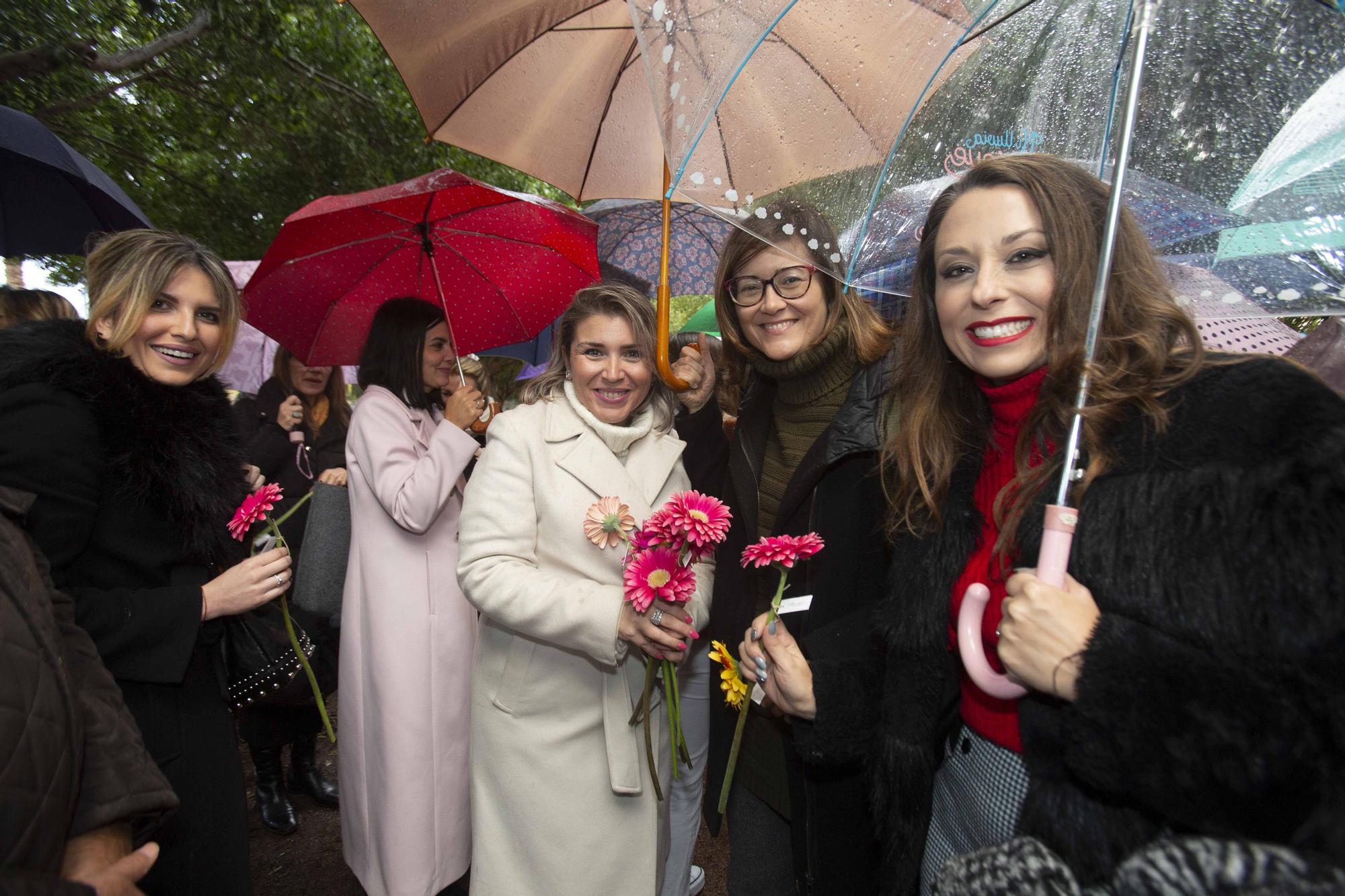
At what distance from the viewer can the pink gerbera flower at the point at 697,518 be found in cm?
175

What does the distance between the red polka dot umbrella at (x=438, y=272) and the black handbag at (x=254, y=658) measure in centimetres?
159

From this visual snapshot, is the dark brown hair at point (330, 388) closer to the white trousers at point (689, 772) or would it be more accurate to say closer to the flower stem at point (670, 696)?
the white trousers at point (689, 772)

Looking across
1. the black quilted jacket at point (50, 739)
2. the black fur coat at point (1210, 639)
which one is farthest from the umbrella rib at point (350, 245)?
the black fur coat at point (1210, 639)

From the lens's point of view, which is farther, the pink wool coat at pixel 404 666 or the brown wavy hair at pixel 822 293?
the pink wool coat at pixel 404 666

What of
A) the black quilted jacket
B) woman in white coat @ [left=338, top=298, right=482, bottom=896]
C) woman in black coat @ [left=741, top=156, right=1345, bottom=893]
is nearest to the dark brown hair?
woman in white coat @ [left=338, top=298, right=482, bottom=896]

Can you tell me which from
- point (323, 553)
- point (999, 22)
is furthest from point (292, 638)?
point (999, 22)

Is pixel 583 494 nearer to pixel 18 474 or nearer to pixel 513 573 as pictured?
pixel 513 573

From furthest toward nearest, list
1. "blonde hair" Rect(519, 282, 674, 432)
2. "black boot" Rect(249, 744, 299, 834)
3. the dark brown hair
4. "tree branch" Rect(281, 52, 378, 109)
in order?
1. "tree branch" Rect(281, 52, 378, 109)
2. the dark brown hair
3. "black boot" Rect(249, 744, 299, 834)
4. "blonde hair" Rect(519, 282, 674, 432)

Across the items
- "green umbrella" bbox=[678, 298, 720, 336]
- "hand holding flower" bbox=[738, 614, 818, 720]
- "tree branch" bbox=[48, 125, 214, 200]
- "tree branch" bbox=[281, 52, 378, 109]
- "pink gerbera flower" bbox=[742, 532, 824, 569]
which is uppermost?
"tree branch" bbox=[281, 52, 378, 109]

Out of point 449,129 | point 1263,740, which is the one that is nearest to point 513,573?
point 1263,740

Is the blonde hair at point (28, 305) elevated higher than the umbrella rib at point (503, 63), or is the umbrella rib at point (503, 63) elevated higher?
the umbrella rib at point (503, 63)

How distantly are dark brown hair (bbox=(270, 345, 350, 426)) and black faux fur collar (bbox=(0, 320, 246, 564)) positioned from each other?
2.56m

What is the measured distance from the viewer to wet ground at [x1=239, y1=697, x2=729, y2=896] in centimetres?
347

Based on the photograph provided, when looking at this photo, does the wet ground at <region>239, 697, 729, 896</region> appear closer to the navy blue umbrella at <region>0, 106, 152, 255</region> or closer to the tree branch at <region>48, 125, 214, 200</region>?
the navy blue umbrella at <region>0, 106, 152, 255</region>
